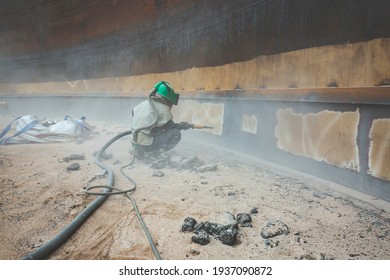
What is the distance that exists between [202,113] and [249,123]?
1.18 m

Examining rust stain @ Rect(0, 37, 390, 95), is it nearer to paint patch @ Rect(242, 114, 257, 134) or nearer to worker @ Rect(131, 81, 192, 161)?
paint patch @ Rect(242, 114, 257, 134)

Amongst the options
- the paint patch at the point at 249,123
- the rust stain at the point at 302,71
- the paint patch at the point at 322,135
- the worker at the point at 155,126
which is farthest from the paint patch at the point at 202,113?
the paint patch at the point at 322,135

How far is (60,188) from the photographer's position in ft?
8.51

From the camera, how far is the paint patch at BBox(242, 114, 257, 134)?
12.8 ft

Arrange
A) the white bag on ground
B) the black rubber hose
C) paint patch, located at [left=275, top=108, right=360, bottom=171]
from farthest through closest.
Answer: the white bag on ground
paint patch, located at [left=275, top=108, right=360, bottom=171]
the black rubber hose

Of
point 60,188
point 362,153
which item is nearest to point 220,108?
point 362,153

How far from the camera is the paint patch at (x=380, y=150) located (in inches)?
89.7

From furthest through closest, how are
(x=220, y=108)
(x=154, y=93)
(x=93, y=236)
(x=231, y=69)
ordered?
(x=220, y=108) < (x=231, y=69) < (x=154, y=93) < (x=93, y=236)

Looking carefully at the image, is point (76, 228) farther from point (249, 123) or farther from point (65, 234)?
point (249, 123)

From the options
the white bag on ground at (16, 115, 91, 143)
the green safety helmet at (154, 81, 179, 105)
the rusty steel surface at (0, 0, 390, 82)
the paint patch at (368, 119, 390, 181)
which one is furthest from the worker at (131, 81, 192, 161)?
the paint patch at (368, 119, 390, 181)

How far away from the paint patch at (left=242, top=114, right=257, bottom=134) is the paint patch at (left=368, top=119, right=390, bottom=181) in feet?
5.51

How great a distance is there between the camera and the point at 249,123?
4004 mm
